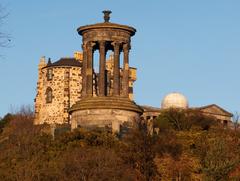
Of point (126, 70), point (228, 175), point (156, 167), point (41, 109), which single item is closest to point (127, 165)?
point (156, 167)

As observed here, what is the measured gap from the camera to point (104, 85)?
240 ft

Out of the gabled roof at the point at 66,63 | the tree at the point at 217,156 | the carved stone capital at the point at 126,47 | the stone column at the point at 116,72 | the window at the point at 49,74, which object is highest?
the gabled roof at the point at 66,63

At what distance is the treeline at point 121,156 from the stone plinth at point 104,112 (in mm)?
1101

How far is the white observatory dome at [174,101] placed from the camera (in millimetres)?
107400

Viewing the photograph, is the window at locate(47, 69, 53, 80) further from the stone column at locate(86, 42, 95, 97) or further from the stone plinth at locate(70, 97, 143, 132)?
the stone plinth at locate(70, 97, 143, 132)

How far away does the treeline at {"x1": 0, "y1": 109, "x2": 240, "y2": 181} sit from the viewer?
60.3 m

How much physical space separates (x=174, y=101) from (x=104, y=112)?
124ft

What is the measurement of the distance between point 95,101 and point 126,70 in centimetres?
400

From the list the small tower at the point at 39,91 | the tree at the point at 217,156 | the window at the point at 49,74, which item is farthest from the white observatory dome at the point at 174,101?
the tree at the point at 217,156

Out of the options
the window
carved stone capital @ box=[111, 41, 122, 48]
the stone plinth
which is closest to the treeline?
the stone plinth

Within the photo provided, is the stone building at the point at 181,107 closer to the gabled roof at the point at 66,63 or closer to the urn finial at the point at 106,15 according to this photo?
the gabled roof at the point at 66,63

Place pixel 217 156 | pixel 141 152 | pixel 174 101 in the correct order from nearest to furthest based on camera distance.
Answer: pixel 217 156, pixel 141 152, pixel 174 101

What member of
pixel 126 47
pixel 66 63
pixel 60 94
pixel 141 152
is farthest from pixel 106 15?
pixel 66 63

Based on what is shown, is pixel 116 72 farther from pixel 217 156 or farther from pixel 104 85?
pixel 217 156
